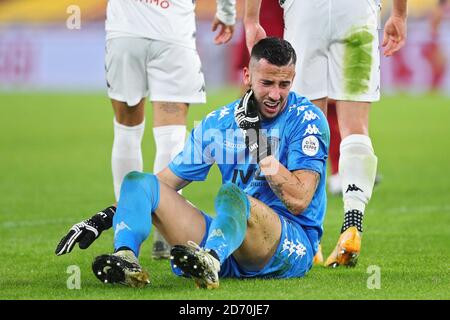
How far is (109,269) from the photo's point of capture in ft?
17.1

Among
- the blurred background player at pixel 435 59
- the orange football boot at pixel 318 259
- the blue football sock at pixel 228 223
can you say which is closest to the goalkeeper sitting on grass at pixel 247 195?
the blue football sock at pixel 228 223

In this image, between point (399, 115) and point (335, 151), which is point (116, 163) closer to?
point (335, 151)

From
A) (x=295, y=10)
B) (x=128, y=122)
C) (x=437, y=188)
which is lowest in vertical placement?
(x=437, y=188)

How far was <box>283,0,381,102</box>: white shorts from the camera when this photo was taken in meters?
6.59

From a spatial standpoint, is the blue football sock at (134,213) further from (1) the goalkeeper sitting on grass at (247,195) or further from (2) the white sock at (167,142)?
(2) the white sock at (167,142)

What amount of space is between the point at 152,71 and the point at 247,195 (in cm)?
207

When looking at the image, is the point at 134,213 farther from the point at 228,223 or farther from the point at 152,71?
the point at 152,71

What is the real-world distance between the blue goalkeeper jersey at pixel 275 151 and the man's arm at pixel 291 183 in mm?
66

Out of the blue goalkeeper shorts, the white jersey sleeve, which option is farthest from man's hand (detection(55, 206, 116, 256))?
the white jersey sleeve

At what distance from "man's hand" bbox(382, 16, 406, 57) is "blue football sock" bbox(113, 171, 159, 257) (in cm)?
198

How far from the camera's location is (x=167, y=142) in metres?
7.06

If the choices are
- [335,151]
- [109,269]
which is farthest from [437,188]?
[109,269]

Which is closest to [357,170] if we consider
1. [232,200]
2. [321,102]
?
[321,102]

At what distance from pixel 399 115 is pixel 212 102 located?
3.64 m
